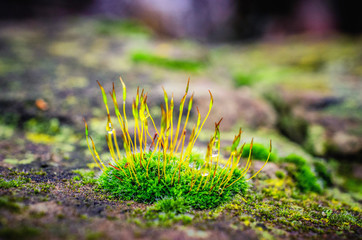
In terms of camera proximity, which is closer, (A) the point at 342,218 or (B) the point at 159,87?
(A) the point at 342,218

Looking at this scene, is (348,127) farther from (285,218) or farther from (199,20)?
(199,20)

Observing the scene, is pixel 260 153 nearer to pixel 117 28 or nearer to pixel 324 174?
pixel 324 174

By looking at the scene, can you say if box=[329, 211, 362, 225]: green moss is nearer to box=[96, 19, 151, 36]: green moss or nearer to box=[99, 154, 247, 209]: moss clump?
box=[99, 154, 247, 209]: moss clump

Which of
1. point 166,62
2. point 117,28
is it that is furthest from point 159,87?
point 117,28

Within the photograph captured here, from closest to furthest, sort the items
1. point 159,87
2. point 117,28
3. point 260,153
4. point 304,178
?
point 304,178, point 260,153, point 159,87, point 117,28

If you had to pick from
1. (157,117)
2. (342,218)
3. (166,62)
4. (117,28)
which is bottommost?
(342,218)

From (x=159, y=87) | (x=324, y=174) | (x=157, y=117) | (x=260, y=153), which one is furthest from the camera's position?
(x=159, y=87)
